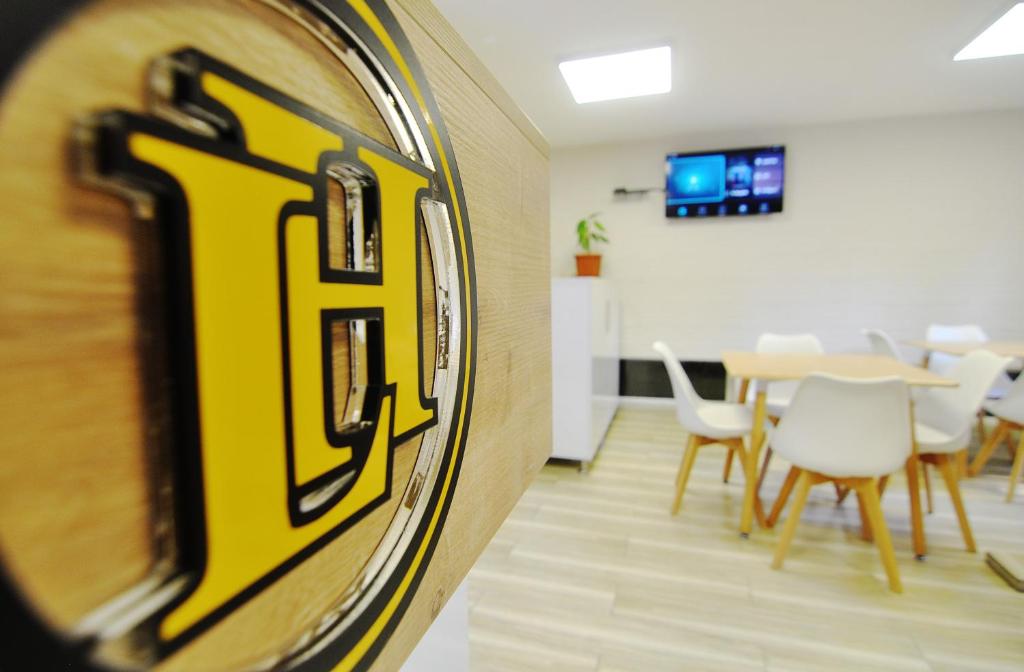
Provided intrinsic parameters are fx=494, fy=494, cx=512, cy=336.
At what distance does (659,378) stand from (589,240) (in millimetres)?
1592

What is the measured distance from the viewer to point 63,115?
0.48 ft

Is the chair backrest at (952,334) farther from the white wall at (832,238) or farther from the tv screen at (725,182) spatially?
the tv screen at (725,182)

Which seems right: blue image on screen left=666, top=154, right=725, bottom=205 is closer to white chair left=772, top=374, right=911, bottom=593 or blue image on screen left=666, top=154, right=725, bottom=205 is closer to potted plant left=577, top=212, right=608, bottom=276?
potted plant left=577, top=212, right=608, bottom=276

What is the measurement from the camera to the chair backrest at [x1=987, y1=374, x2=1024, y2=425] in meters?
2.93

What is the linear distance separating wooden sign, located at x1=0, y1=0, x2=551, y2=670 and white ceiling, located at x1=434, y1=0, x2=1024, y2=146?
2.70 m

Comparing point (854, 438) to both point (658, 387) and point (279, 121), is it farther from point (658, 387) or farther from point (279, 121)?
point (658, 387)

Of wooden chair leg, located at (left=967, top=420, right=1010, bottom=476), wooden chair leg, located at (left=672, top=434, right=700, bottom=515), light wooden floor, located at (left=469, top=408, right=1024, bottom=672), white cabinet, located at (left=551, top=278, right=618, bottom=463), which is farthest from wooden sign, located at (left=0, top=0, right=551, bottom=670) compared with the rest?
wooden chair leg, located at (left=967, top=420, right=1010, bottom=476)

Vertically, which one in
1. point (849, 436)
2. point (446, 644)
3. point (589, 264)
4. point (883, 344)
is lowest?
point (849, 436)

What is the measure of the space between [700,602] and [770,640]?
10.7 inches

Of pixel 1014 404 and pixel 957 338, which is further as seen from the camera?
pixel 957 338

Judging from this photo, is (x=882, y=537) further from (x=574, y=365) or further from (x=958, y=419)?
(x=574, y=365)

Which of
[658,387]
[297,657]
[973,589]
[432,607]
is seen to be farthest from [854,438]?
[658,387]

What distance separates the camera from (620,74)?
3.37 metres

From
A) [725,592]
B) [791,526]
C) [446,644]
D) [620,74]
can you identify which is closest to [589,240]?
[620,74]
